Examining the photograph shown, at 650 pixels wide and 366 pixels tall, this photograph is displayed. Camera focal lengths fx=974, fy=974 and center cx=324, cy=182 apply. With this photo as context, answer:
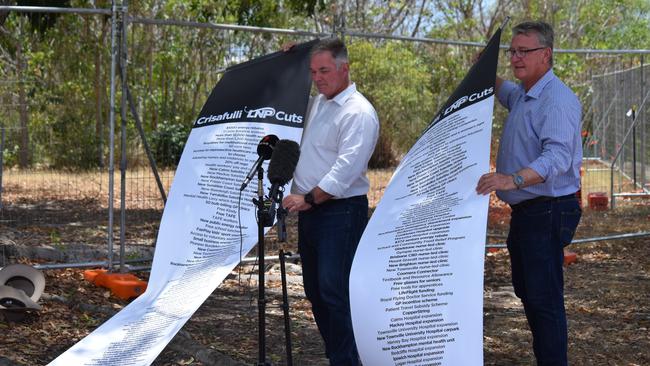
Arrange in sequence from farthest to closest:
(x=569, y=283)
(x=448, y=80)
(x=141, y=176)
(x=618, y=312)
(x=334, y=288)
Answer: (x=448, y=80) < (x=141, y=176) < (x=569, y=283) < (x=618, y=312) < (x=334, y=288)

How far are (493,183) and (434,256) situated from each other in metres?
0.45

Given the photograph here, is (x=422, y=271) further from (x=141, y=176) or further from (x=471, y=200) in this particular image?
(x=141, y=176)

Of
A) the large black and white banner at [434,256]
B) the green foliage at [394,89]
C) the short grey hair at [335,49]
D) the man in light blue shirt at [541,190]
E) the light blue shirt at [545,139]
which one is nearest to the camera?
the large black and white banner at [434,256]

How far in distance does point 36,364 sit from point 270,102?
2.36 meters

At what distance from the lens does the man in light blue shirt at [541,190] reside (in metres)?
5.00

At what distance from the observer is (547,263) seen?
200 inches

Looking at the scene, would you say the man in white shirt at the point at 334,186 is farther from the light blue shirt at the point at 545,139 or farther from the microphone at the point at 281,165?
the light blue shirt at the point at 545,139

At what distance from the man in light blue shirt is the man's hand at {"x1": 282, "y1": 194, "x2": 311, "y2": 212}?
105 cm

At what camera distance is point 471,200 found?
15.4ft

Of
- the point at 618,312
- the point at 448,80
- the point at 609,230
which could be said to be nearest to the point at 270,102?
the point at 618,312

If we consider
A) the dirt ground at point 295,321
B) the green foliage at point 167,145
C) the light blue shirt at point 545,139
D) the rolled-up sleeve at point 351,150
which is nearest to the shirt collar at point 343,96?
the rolled-up sleeve at point 351,150

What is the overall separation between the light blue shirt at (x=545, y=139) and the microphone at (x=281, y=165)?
44.1 inches

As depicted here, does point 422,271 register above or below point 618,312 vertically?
above

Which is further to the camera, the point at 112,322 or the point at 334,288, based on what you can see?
the point at 112,322
